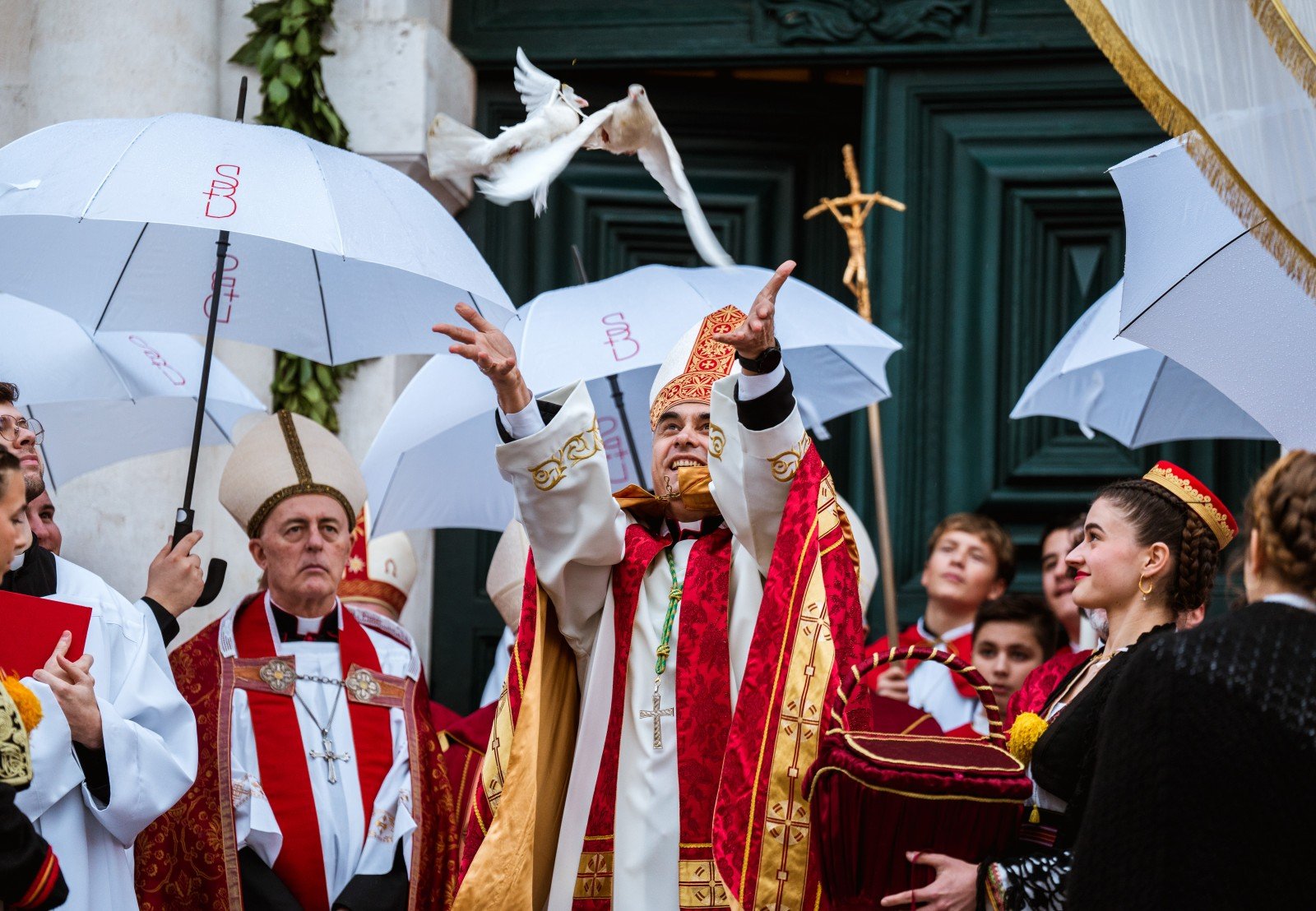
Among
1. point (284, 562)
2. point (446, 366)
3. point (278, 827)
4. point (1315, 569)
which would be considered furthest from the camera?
point (446, 366)

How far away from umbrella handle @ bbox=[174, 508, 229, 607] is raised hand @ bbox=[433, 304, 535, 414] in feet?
4.01

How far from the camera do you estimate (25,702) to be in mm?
3523

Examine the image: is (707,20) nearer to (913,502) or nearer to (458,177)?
(913,502)

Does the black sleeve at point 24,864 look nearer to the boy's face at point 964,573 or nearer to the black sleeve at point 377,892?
the black sleeve at point 377,892

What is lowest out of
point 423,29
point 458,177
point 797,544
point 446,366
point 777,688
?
point 777,688

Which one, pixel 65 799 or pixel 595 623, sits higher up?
pixel 595 623

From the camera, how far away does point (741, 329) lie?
3.67m

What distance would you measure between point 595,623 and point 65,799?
48.0 inches

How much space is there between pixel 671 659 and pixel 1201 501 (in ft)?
3.97

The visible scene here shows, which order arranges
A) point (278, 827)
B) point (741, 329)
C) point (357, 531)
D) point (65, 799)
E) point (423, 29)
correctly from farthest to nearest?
point (423, 29) → point (357, 531) → point (278, 827) → point (65, 799) → point (741, 329)

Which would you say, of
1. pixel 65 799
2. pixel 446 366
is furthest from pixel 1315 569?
pixel 446 366

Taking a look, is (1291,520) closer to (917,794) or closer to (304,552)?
(917,794)

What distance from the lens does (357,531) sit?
6.19 m

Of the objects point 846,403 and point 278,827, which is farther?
point 846,403
